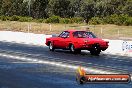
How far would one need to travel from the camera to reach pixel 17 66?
2064 centimetres

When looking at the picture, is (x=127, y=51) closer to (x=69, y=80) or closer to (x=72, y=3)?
(x=69, y=80)

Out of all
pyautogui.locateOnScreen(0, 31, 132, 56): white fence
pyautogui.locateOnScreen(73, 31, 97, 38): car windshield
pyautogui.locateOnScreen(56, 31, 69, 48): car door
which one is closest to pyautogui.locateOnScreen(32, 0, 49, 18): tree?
pyautogui.locateOnScreen(0, 31, 132, 56): white fence

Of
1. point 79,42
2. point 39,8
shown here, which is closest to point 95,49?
point 79,42

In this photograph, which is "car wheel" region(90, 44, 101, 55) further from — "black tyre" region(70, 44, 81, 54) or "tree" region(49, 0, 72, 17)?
"tree" region(49, 0, 72, 17)

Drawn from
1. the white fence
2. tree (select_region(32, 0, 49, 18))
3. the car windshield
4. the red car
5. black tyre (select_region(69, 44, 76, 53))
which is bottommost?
tree (select_region(32, 0, 49, 18))

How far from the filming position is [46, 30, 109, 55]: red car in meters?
27.8

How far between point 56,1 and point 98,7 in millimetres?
12677

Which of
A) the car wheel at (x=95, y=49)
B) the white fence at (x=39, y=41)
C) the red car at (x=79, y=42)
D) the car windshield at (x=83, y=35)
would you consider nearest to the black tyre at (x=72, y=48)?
the red car at (x=79, y=42)

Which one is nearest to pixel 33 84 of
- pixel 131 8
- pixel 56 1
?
pixel 131 8

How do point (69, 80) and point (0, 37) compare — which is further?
point (0, 37)

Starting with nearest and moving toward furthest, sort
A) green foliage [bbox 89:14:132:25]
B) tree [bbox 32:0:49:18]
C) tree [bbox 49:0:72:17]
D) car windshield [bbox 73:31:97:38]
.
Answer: car windshield [bbox 73:31:97:38], green foliage [bbox 89:14:132:25], tree [bbox 49:0:72:17], tree [bbox 32:0:49:18]

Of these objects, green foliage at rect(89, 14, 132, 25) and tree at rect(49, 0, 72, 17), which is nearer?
green foliage at rect(89, 14, 132, 25)

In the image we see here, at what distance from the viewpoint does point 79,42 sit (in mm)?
28125

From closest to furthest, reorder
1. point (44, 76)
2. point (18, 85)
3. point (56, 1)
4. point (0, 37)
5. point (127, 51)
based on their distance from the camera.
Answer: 1. point (18, 85)
2. point (44, 76)
3. point (127, 51)
4. point (0, 37)
5. point (56, 1)
